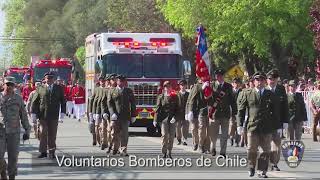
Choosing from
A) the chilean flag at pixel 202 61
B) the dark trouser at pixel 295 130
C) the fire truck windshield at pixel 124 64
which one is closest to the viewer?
the chilean flag at pixel 202 61

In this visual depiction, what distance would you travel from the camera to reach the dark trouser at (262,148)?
15086 mm

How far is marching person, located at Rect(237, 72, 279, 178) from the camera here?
1509 cm

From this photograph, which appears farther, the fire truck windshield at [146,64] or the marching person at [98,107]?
the fire truck windshield at [146,64]

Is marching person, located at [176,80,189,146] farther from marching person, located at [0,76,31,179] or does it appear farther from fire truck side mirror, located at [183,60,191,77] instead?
marching person, located at [0,76,31,179]

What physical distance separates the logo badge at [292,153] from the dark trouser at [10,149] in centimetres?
593

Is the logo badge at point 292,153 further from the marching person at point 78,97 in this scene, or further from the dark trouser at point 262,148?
Answer: the marching person at point 78,97

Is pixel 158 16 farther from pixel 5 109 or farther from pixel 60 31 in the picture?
pixel 5 109

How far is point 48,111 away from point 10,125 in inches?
188

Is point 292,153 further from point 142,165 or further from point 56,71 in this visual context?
point 56,71

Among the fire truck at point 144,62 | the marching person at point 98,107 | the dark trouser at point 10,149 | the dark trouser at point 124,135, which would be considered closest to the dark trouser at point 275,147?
the dark trouser at point 124,135

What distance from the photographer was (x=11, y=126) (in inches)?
567

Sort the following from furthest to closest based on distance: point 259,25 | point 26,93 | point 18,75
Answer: point 18,75, point 259,25, point 26,93

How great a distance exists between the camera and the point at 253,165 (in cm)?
1522

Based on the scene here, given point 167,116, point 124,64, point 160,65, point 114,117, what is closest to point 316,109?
point 160,65
